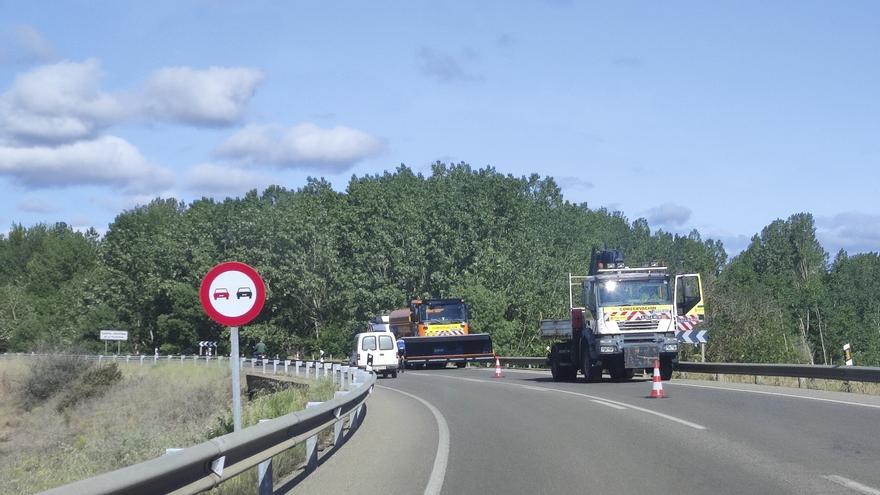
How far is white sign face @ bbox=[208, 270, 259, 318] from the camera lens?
11.5m

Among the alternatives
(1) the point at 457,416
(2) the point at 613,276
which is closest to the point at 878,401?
(1) the point at 457,416

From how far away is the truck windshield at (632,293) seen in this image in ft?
94.0

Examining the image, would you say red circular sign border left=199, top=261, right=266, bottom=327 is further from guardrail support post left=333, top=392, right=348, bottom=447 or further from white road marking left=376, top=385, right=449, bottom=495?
guardrail support post left=333, top=392, right=348, bottom=447

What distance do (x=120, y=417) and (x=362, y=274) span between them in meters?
38.1

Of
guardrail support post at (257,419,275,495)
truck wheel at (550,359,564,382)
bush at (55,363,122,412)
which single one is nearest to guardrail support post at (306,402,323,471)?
guardrail support post at (257,419,275,495)

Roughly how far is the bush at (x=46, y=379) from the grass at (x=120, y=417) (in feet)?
1.47

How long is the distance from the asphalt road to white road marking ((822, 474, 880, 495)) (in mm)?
18

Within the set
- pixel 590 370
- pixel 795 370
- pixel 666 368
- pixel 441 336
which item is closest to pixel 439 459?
pixel 795 370

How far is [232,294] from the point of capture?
11.5 metres

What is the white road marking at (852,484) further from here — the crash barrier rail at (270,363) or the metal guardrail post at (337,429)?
the crash barrier rail at (270,363)

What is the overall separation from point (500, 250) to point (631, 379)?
54.2 metres

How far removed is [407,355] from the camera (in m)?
51.6

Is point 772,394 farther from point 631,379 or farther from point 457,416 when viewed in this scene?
point 631,379

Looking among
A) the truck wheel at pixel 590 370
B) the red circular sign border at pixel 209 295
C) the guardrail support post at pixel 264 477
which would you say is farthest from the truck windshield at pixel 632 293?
the guardrail support post at pixel 264 477
